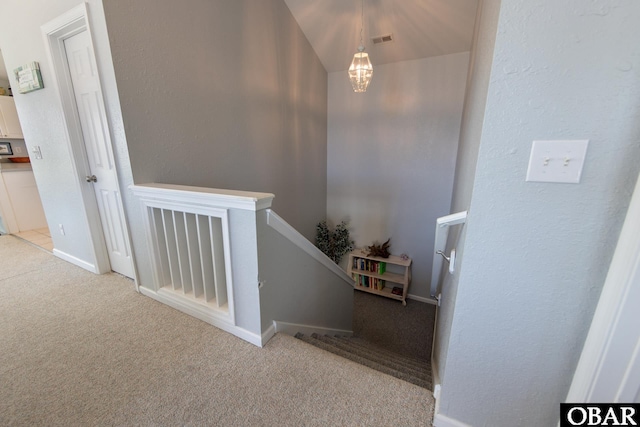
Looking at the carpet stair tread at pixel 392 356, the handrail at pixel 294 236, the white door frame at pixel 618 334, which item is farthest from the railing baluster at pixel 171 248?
the white door frame at pixel 618 334

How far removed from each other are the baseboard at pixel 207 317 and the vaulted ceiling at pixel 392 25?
3278 mm

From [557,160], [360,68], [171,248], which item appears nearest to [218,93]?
[360,68]

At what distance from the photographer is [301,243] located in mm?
1734

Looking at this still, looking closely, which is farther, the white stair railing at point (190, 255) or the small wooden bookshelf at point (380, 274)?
the small wooden bookshelf at point (380, 274)

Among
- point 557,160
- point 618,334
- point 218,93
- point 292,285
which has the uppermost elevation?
point 218,93

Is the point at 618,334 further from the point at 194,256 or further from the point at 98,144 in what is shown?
the point at 98,144

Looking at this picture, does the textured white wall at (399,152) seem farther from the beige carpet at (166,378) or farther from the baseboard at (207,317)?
the baseboard at (207,317)

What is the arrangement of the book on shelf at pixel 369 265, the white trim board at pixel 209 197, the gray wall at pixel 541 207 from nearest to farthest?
1. the gray wall at pixel 541 207
2. the white trim board at pixel 209 197
3. the book on shelf at pixel 369 265

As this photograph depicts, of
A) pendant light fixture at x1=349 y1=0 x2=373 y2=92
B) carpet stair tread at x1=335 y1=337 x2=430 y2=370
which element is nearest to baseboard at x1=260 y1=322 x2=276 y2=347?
carpet stair tread at x1=335 y1=337 x2=430 y2=370

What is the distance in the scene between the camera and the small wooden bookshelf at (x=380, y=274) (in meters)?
3.81

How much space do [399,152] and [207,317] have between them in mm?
3152

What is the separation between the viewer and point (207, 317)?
64.2 inches

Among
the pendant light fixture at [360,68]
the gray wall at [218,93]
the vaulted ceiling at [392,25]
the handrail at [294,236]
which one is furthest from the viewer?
the vaulted ceiling at [392,25]

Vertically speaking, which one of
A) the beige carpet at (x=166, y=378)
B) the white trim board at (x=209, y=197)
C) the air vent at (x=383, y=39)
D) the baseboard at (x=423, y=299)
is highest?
the air vent at (x=383, y=39)
